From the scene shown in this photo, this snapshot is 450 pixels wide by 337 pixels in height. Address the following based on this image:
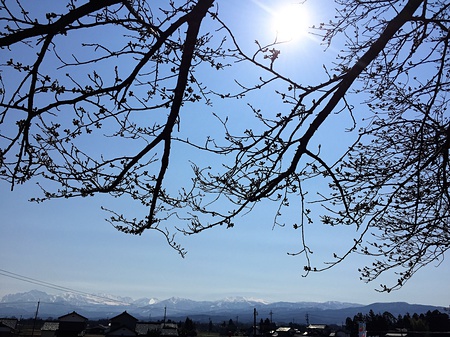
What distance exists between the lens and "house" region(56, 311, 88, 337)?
44.5 m

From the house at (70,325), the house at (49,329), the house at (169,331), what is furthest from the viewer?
the house at (169,331)

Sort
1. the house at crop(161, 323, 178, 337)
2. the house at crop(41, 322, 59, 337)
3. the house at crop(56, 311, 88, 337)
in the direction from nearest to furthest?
the house at crop(56, 311, 88, 337) < the house at crop(41, 322, 59, 337) < the house at crop(161, 323, 178, 337)

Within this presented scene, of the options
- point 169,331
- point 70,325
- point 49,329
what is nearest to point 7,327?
point 49,329

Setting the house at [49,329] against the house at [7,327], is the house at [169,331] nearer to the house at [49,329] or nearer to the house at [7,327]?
the house at [49,329]

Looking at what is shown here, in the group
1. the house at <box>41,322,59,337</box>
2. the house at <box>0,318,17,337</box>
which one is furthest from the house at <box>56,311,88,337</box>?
the house at <box>0,318,17,337</box>

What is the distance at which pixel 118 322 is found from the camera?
1827 inches

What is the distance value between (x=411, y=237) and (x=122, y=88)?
3148 mm

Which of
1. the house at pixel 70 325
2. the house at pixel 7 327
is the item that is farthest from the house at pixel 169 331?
the house at pixel 7 327

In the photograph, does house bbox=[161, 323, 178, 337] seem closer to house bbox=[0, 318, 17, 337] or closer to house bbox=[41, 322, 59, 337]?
house bbox=[41, 322, 59, 337]

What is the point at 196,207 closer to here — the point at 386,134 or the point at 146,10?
the point at 146,10

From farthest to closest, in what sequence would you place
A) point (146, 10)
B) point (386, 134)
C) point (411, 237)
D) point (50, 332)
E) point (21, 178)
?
point (50, 332)
point (386, 134)
point (411, 237)
point (146, 10)
point (21, 178)

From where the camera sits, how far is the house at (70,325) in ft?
146

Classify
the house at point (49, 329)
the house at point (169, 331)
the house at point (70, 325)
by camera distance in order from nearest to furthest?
the house at point (70, 325)
the house at point (49, 329)
the house at point (169, 331)

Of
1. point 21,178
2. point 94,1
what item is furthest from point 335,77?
point 21,178
